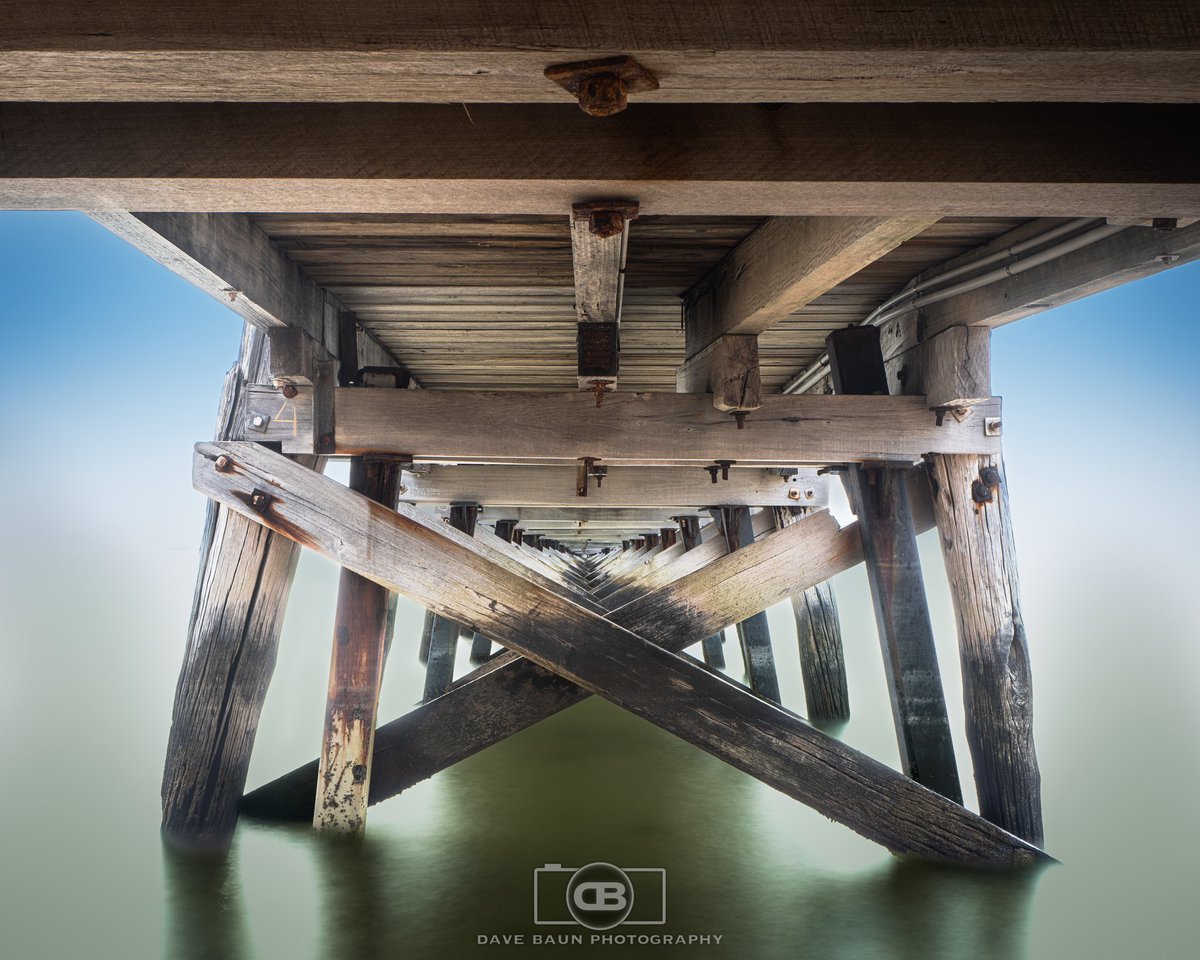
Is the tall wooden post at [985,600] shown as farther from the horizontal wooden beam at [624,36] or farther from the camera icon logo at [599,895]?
the horizontal wooden beam at [624,36]

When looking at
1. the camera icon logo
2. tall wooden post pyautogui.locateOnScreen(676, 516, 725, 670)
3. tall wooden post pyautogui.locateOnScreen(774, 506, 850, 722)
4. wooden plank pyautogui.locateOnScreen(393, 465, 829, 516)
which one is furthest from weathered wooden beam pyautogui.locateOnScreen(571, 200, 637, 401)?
tall wooden post pyautogui.locateOnScreen(676, 516, 725, 670)

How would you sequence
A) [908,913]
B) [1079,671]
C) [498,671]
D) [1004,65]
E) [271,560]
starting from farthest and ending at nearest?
[1079,671], [271,560], [498,671], [908,913], [1004,65]

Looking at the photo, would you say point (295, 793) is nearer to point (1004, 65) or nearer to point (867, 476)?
point (867, 476)

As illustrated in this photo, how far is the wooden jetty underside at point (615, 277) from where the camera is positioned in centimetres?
125

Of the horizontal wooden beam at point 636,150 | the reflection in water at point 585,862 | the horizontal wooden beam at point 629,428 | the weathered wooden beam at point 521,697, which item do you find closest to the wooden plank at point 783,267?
the horizontal wooden beam at point 636,150

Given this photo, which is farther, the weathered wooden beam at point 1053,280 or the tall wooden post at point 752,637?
the tall wooden post at point 752,637

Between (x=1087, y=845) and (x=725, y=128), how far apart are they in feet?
12.6

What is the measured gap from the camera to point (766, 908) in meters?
3.02

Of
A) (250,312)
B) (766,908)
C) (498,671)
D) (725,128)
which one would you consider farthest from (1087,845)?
(250,312)

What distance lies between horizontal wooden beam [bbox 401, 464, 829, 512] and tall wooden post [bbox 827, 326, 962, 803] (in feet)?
7.56

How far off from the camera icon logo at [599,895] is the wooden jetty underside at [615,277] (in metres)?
0.56

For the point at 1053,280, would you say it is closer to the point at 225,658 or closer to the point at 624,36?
the point at 624,36

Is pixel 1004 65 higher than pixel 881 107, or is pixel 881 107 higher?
pixel 881 107

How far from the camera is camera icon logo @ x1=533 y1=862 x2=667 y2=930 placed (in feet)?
9.21
